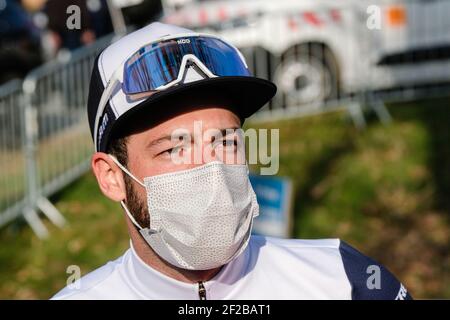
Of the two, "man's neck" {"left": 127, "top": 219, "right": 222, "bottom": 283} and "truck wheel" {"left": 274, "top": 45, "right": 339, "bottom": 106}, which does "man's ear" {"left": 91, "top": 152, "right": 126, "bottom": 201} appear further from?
"truck wheel" {"left": 274, "top": 45, "right": 339, "bottom": 106}

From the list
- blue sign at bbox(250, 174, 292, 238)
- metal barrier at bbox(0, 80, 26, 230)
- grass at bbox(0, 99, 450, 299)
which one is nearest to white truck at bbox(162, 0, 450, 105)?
grass at bbox(0, 99, 450, 299)

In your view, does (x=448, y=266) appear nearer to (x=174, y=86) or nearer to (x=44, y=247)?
(x=44, y=247)

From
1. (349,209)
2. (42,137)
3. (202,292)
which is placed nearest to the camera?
(202,292)

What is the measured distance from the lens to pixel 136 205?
245cm

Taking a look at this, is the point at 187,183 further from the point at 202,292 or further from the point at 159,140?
the point at 202,292

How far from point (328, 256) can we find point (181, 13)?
8452 millimetres

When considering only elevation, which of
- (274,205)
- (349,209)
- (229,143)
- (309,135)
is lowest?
(349,209)

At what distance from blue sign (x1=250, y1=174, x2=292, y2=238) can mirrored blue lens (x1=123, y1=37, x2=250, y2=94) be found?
124 inches

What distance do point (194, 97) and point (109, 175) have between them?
40 cm

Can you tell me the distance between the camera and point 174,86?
2215mm

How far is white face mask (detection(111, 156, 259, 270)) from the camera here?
229 centimetres

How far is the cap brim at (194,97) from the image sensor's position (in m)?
2.21

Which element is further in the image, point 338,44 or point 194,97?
point 338,44

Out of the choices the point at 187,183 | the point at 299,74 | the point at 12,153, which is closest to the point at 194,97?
the point at 187,183
